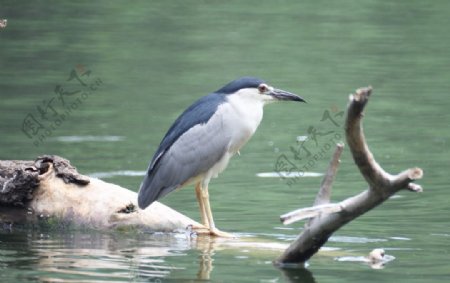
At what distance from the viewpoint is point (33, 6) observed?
88.8 feet

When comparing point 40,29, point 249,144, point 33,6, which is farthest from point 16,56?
point 249,144

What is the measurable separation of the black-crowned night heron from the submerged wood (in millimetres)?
321

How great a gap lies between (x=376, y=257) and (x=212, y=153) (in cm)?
214

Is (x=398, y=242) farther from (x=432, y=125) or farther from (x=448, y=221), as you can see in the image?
(x=432, y=125)

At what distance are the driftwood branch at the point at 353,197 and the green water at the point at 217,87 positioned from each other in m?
0.26

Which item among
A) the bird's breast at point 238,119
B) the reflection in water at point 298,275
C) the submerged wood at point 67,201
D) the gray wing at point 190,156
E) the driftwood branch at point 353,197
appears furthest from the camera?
the bird's breast at point 238,119

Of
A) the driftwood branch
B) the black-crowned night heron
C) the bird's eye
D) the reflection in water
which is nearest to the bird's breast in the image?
the black-crowned night heron

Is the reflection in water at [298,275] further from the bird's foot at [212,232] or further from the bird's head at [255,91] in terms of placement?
the bird's head at [255,91]

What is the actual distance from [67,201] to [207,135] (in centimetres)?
137

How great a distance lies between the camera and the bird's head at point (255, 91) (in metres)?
11.3

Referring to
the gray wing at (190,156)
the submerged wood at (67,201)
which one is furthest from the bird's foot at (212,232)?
the gray wing at (190,156)

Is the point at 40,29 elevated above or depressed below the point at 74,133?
above

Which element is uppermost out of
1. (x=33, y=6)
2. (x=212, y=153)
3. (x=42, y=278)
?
(x=33, y=6)

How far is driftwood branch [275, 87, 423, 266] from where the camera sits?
798cm
